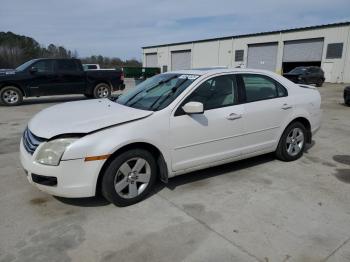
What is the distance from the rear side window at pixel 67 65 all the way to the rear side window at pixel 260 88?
32.7 feet

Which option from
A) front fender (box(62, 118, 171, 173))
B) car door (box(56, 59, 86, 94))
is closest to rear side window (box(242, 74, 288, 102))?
front fender (box(62, 118, 171, 173))

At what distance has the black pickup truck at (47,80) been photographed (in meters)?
11.9

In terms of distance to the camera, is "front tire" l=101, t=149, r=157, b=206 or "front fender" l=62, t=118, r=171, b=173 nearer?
"front fender" l=62, t=118, r=171, b=173

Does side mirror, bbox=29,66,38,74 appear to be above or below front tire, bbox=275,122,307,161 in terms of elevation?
above

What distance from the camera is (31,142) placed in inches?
138

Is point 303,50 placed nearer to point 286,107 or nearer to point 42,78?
point 42,78

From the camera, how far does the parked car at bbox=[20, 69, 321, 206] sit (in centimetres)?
329

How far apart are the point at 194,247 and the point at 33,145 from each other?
2.07 m

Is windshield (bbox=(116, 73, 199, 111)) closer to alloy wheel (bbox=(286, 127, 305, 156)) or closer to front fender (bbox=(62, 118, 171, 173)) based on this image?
front fender (bbox=(62, 118, 171, 173))

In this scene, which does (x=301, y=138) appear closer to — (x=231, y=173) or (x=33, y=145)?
(x=231, y=173)

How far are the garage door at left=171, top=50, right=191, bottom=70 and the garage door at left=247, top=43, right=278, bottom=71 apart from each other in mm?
11175

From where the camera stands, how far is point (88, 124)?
3.40 meters

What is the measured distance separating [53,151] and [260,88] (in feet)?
10.4

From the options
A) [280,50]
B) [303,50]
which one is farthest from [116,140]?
[280,50]
